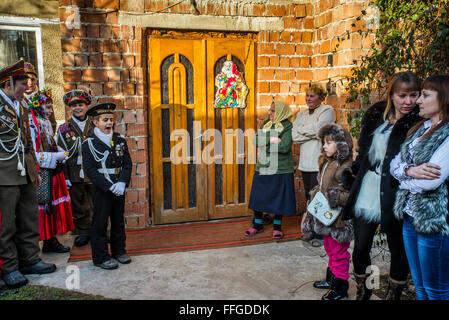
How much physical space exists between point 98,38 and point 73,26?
305 millimetres

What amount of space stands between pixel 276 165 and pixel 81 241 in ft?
8.26

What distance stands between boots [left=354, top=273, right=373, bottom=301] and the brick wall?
227cm

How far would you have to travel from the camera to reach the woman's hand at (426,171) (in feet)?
6.80

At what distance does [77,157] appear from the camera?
423 cm

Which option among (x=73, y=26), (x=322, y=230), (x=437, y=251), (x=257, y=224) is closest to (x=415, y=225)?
(x=437, y=251)

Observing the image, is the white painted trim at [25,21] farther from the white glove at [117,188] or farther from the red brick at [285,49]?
the red brick at [285,49]

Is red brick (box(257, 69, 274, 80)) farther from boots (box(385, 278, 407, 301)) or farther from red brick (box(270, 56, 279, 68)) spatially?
boots (box(385, 278, 407, 301))

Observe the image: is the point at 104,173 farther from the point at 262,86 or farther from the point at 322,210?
the point at 262,86

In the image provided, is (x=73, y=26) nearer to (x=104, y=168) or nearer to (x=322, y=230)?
(x=104, y=168)

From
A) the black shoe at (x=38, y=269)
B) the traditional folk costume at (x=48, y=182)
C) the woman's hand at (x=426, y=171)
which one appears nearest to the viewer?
the woman's hand at (x=426, y=171)

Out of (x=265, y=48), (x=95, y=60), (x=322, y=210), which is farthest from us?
(x=265, y=48)

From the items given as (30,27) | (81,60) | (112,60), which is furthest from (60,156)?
(30,27)

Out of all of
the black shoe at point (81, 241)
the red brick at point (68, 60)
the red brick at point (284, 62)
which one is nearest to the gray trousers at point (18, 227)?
the black shoe at point (81, 241)

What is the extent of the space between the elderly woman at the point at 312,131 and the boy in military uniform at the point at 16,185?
2934mm
